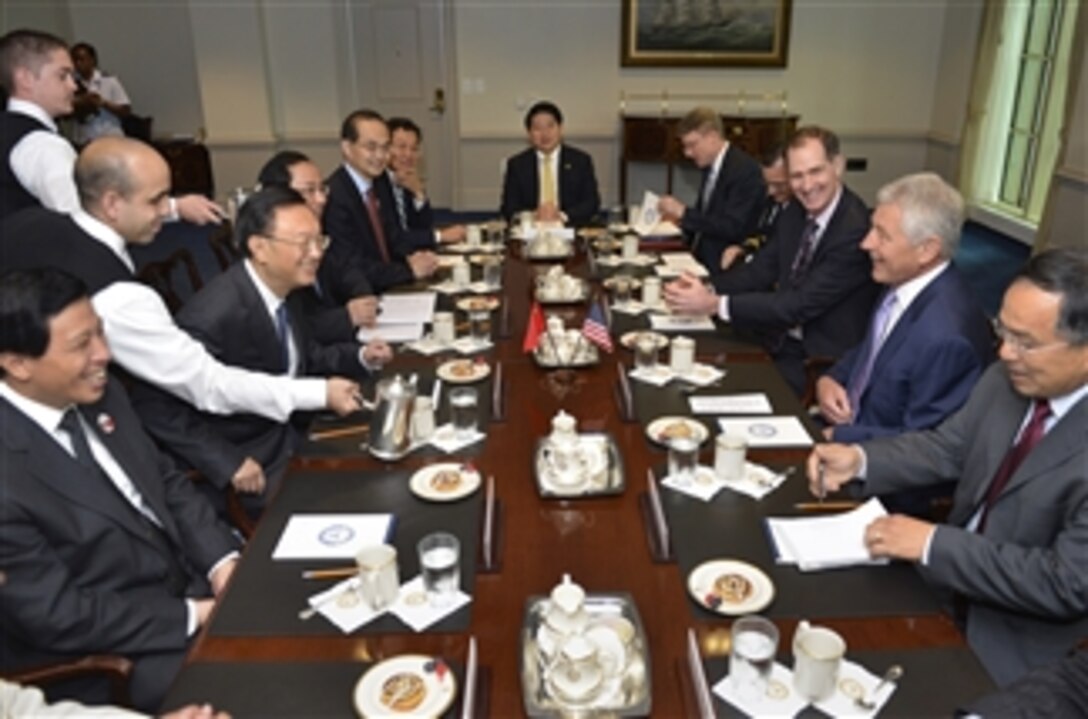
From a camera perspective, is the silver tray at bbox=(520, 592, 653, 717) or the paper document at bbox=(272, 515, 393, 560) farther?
the paper document at bbox=(272, 515, 393, 560)

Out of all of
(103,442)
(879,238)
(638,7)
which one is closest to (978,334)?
(879,238)

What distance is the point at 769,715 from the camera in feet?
4.22

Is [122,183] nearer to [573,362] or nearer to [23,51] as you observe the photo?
[573,362]

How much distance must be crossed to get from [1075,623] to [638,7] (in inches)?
281

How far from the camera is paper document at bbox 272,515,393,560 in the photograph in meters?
1.70

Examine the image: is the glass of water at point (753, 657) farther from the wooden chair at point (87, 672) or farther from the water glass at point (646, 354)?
the water glass at point (646, 354)

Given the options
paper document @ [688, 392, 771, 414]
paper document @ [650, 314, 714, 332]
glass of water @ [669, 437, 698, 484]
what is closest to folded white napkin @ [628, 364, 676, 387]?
paper document @ [688, 392, 771, 414]

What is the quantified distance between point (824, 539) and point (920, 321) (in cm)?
94

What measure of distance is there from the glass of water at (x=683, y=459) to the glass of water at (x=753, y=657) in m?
0.61

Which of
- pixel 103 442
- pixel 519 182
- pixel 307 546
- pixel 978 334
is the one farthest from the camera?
pixel 519 182

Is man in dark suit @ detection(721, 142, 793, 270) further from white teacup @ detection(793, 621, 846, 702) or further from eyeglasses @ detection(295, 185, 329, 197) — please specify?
white teacup @ detection(793, 621, 846, 702)

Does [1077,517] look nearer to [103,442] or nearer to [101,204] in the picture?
[103,442]

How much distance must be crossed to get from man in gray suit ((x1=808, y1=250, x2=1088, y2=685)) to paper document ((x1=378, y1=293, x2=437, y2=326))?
1.71m

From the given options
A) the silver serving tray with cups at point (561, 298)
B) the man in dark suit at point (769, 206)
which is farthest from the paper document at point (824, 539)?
the man in dark suit at point (769, 206)
